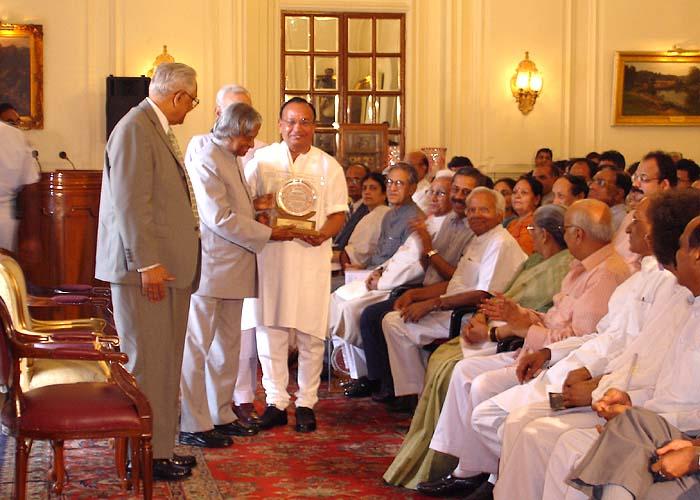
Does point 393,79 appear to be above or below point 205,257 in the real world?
above

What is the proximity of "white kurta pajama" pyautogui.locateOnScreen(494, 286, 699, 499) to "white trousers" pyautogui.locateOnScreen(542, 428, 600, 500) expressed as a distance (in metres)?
0.13

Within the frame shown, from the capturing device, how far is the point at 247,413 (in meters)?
6.15

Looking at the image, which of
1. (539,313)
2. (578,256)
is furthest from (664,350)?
(539,313)

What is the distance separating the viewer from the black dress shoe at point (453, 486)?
15.3 ft

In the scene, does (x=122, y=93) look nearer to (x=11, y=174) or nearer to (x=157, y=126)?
(x=11, y=174)

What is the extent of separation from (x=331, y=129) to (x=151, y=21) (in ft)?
7.77

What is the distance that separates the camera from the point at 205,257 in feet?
18.7

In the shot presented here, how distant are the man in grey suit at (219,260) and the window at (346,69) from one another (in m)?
6.91

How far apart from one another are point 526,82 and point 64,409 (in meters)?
9.50

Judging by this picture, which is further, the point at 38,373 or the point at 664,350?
the point at 38,373

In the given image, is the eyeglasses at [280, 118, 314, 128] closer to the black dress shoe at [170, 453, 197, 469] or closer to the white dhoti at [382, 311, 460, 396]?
the white dhoti at [382, 311, 460, 396]

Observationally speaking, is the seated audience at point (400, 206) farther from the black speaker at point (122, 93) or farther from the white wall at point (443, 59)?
the white wall at point (443, 59)

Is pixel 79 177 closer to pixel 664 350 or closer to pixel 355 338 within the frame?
pixel 355 338

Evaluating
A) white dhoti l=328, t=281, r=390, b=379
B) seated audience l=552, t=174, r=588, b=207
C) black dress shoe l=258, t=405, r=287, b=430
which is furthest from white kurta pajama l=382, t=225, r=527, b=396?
black dress shoe l=258, t=405, r=287, b=430
